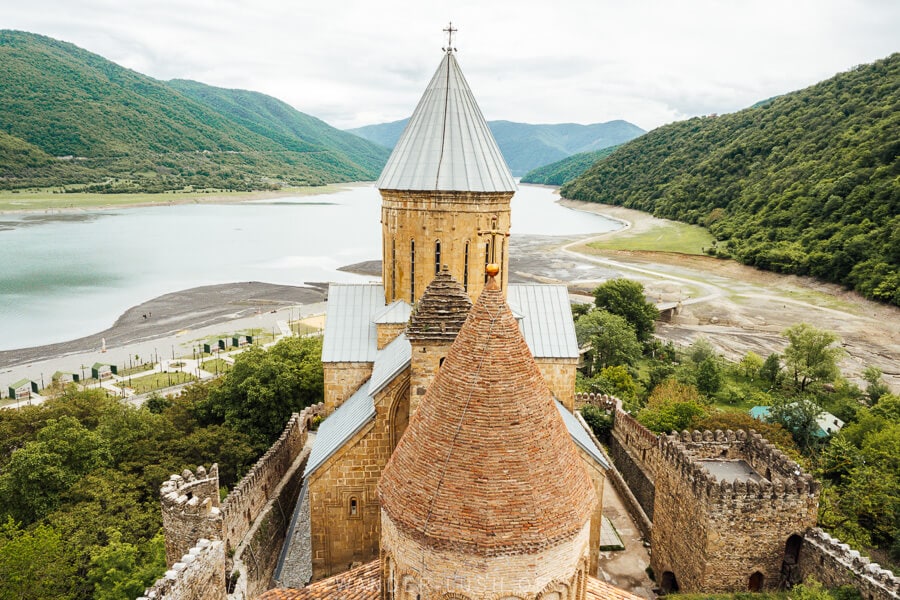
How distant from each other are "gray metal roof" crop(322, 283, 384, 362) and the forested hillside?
335 ft

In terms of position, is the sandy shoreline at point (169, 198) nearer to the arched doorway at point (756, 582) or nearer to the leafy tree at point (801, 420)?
the leafy tree at point (801, 420)

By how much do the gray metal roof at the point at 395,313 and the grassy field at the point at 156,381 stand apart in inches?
685

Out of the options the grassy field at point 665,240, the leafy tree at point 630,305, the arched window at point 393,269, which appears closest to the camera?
the arched window at point 393,269

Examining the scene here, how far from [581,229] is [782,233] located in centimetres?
3698

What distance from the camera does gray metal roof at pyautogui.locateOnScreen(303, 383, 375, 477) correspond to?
453 inches

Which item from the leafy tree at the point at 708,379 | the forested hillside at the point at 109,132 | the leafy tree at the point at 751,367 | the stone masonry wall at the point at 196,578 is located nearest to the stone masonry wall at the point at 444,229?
the stone masonry wall at the point at 196,578

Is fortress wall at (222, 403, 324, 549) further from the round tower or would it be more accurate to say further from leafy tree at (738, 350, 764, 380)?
leafy tree at (738, 350, 764, 380)

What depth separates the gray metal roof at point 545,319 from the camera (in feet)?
47.2

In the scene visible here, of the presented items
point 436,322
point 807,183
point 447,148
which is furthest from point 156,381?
point 807,183

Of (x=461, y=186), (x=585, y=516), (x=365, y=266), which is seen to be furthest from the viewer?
(x=365, y=266)

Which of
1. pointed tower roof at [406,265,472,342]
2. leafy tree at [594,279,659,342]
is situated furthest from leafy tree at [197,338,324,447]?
leafy tree at [594,279,659,342]

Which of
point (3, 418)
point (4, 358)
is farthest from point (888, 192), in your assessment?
point (4, 358)

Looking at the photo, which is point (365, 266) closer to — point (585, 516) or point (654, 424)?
point (654, 424)

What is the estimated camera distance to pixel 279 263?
200 feet
